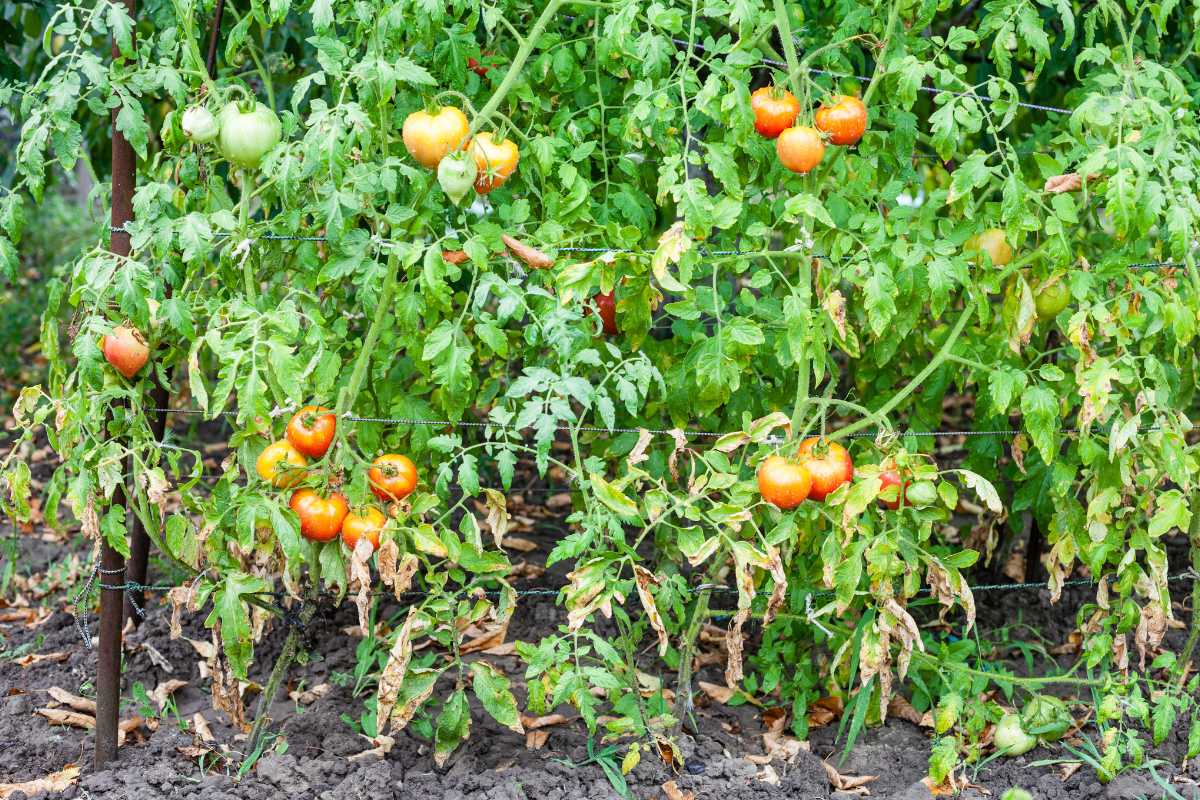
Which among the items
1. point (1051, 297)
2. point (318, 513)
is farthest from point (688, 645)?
point (1051, 297)

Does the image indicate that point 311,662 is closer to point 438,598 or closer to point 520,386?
point 438,598

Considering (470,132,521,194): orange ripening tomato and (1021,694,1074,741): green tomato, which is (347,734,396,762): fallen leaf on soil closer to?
(470,132,521,194): orange ripening tomato

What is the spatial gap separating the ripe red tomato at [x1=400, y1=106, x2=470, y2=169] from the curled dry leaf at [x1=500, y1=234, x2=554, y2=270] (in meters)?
0.24

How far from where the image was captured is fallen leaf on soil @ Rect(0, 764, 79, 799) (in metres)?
2.72

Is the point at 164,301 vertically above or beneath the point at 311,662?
above

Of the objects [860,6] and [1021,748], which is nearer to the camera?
[860,6]

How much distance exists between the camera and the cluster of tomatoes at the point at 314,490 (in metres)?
2.49

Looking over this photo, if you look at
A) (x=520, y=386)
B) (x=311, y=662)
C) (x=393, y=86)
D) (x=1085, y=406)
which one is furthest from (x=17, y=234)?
(x=1085, y=406)

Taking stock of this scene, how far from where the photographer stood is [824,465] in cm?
251

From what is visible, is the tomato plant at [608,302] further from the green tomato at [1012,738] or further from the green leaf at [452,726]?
the green tomato at [1012,738]

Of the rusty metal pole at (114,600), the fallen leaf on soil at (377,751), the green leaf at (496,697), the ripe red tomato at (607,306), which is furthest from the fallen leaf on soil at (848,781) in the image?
the rusty metal pole at (114,600)

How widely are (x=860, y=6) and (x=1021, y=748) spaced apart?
1.79 metres

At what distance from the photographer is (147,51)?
262 cm

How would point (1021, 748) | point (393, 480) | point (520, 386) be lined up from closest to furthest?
point (520, 386) < point (393, 480) < point (1021, 748)
